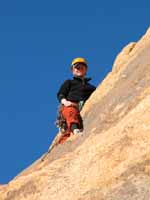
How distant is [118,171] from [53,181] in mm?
1366

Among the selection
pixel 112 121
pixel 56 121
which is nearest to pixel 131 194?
pixel 112 121

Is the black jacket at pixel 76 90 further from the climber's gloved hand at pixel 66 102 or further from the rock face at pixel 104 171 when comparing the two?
the rock face at pixel 104 171

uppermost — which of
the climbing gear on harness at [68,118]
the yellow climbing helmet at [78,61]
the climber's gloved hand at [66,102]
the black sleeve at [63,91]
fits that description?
the yellow climbing helmet at [78,61]

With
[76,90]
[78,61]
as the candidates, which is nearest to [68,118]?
[76,90]

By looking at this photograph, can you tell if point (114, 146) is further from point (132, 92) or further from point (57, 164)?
point (132, 92)

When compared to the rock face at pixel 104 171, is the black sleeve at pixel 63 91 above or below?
above

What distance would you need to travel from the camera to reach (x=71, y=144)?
15.7 meters

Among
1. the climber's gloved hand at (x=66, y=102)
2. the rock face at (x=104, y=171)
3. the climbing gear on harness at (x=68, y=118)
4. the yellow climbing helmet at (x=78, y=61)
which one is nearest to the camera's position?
the rock face at (x=104, y=171)

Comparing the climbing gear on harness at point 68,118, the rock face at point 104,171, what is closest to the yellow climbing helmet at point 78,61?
the climbing gear on harness at point 68,118

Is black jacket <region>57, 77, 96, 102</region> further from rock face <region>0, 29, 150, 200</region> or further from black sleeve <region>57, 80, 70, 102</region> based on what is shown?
rock face <region>0, 29, 150, 200</region>

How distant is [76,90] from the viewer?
64.7 feet

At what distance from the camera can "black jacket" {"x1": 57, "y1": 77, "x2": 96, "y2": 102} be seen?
63.6 feet

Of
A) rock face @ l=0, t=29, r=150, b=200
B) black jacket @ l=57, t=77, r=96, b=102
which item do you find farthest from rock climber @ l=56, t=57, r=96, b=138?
rock face @ l=0, t=29, r=150, b=200

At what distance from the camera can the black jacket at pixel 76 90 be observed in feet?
63.6
